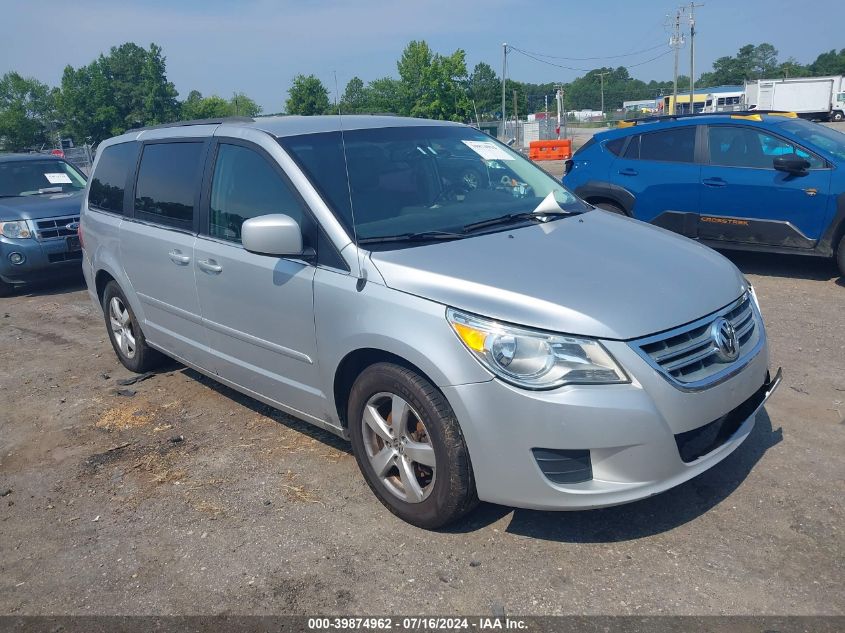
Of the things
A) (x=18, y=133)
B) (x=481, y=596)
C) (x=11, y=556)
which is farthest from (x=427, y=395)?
(x=18, y=133)

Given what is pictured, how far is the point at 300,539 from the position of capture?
342 centimetres

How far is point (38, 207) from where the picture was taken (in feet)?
31.2

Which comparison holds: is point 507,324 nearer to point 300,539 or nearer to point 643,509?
point 643,509

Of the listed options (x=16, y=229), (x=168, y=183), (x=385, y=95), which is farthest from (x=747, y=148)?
(x=385, y=95)

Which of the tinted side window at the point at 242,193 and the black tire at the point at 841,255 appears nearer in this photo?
the tinted side window at the point at 242,193

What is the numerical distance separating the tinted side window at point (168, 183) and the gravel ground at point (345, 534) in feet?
4.57

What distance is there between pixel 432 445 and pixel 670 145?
20.7ft

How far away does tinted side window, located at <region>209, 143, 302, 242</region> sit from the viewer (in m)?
3.89

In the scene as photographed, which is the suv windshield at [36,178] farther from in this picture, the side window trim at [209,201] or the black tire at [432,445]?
the black tire at [432,445]

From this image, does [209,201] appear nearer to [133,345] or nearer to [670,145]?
[133,345]

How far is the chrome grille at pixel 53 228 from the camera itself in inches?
367

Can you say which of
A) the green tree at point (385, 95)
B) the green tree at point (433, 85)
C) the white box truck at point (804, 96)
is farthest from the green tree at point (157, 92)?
the white box truck at point (804, 96)

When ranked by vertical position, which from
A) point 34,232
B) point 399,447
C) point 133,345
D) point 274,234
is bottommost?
point 133,345

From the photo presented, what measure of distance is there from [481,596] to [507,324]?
1.09 meters
